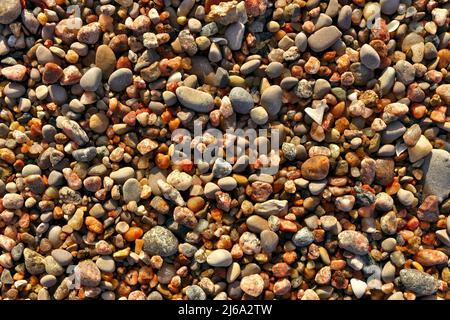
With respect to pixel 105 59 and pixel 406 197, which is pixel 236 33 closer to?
pixel 105 59

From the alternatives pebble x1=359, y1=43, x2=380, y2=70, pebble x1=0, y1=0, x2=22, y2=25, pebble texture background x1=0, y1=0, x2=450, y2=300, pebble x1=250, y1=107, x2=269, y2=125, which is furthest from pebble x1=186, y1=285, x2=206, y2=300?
pebble x1=0, y1=0, x2=22, y2=25

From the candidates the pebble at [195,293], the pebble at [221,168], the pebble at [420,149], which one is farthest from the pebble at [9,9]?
the pebble at [420,149]

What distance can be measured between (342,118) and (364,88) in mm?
175

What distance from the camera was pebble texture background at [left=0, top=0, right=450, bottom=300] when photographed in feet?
5.61

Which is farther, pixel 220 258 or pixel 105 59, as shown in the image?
pixel 105 59

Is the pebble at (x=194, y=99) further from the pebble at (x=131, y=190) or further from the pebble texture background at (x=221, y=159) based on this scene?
the pebble at (x=131, y=190)

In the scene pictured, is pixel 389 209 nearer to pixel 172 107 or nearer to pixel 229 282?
pixel 229 282

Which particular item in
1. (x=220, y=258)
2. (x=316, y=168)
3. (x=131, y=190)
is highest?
(x=316, y=168)

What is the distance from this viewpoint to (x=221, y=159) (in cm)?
172

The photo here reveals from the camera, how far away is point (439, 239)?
5.77ft

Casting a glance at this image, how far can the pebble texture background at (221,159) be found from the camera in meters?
1.71

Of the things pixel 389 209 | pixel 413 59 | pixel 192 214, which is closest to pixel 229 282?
pixel 192 214

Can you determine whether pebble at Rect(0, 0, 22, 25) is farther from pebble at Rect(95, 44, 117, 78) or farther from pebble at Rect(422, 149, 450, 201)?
pebble at Rect(422, 149, 450, 201)

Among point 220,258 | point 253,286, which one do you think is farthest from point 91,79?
point 253,286
